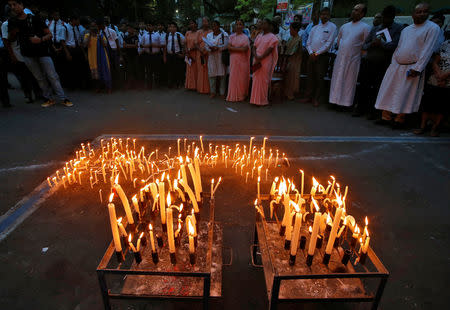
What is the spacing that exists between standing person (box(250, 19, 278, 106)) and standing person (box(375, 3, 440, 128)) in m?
2.72

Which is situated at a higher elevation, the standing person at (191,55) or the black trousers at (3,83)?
the standing person at (191,55)

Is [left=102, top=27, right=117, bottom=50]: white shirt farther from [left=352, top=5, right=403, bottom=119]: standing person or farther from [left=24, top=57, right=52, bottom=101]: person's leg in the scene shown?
[left=352, top=5, right=403, bottom=119]: standing person

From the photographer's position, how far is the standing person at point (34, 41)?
20.2 ft

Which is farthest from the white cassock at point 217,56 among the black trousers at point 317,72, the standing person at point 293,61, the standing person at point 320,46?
the black trousers at point 317,72

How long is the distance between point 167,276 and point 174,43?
9202mm

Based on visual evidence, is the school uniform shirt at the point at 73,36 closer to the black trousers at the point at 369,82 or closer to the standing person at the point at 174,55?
the standing person at the point at 174,55

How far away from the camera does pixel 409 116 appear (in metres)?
6.82

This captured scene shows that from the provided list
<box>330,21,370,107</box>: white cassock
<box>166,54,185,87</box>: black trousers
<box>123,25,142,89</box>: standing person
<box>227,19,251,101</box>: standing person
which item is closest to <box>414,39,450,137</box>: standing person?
<box>330,21,370,107</box>: white cassock

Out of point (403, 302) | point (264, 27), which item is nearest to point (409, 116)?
point (264, 27)

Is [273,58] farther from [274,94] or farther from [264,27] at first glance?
[274,94]

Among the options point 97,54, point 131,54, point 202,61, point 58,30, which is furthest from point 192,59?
point 58,30

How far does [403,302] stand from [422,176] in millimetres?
2567

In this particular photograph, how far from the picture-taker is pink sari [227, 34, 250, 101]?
25.5ft

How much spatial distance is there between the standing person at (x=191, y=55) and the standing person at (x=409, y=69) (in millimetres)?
5780
